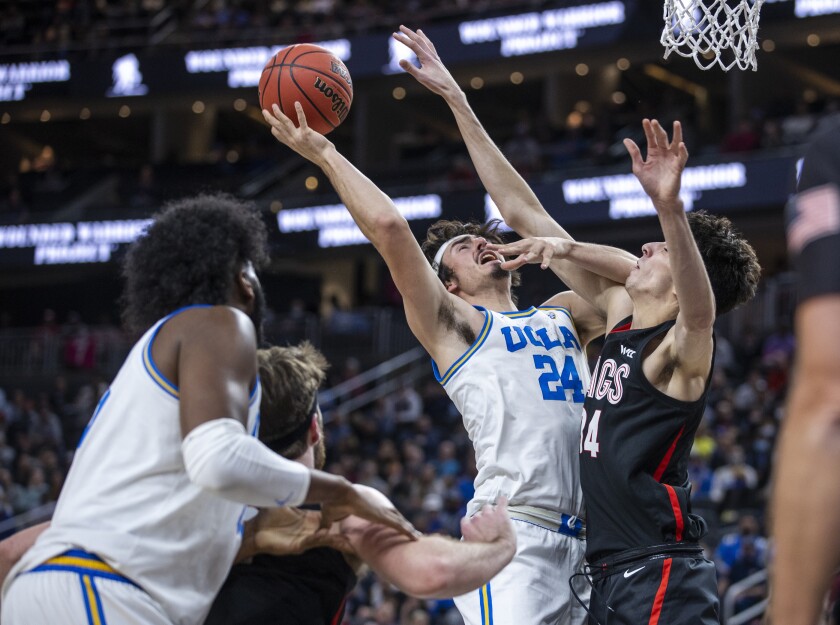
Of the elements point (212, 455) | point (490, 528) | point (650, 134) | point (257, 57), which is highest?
point (257, 57)

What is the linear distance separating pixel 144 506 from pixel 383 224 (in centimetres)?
164

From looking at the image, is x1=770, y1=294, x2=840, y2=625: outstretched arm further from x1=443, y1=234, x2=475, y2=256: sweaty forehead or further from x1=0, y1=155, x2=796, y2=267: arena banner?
x1=0, y1=155, x2=796, y2=267: arena banner

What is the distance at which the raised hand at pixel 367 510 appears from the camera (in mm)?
2848

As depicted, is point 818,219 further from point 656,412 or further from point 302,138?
point 302,138

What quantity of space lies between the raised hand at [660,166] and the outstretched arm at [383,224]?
0.96 meters

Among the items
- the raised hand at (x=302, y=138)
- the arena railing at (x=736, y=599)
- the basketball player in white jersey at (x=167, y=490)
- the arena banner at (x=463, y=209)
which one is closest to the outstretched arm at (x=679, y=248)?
the raised hand at (x=302, y=138)

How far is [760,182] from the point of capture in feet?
57.2

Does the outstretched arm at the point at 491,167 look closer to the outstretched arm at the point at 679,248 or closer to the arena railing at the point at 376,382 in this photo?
the outstretched arm at the point at 679,248

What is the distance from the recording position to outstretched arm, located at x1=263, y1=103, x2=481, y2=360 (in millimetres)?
4117

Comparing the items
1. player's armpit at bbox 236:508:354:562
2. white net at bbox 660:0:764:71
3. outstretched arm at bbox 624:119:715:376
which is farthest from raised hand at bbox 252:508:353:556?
white net at bbox 660:0:764:71

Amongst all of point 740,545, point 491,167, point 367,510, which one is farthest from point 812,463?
point 740,545

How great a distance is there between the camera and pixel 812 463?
1829 millimetres

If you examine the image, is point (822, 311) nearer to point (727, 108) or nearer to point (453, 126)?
point (727, 108)

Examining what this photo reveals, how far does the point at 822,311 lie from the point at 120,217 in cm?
2163
